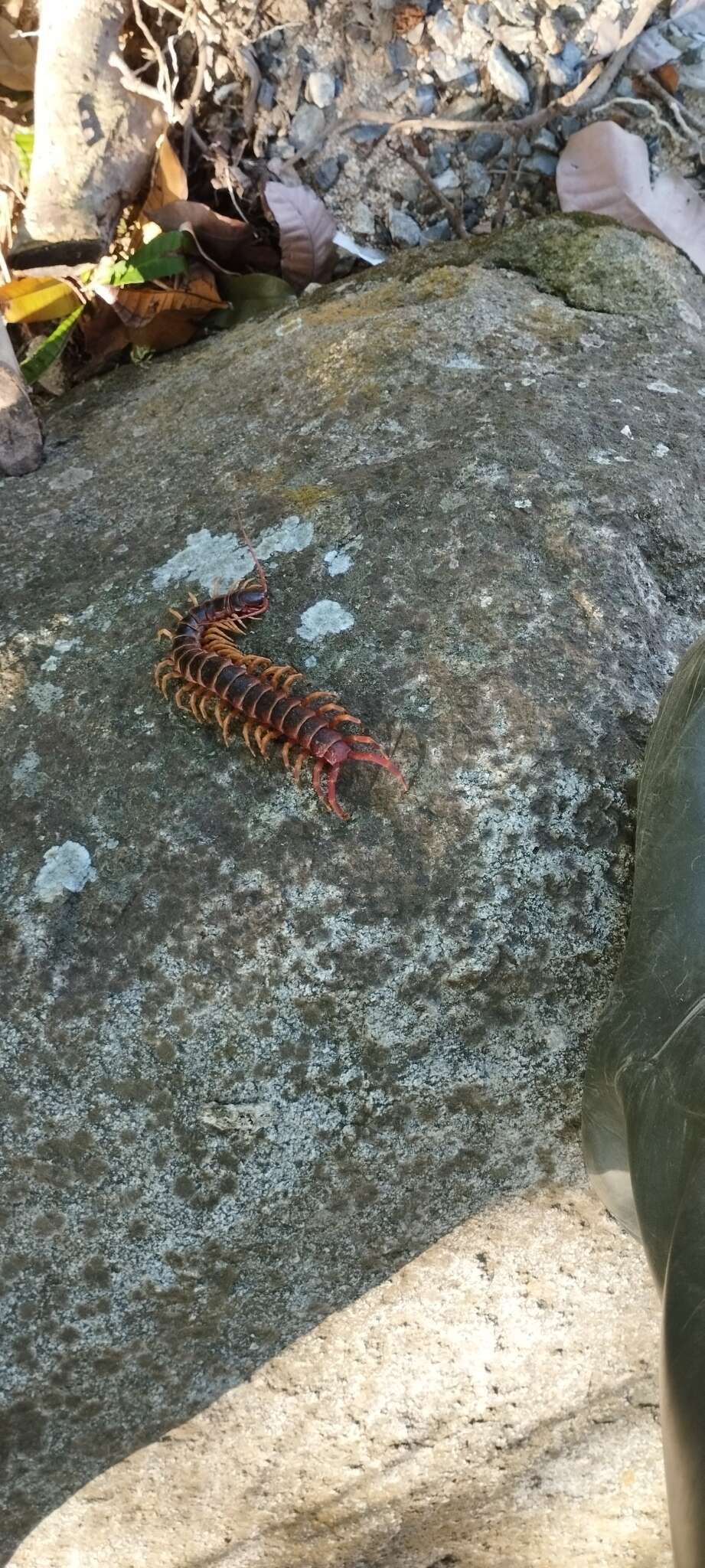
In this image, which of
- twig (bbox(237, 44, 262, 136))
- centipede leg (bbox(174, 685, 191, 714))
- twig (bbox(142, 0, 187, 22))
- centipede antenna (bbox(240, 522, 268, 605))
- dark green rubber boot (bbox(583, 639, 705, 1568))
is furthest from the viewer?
twig (bbox(237, 44, 262, 136))

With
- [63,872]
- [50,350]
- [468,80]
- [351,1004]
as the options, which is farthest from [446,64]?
[351,1004]

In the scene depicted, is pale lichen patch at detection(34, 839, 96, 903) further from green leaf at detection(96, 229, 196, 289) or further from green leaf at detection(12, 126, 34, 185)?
green leaf at detection(12, 126, 34, 185)

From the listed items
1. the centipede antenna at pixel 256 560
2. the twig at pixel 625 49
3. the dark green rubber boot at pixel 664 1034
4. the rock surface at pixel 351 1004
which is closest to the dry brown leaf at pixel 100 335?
the rock surface at pixel 351 1004

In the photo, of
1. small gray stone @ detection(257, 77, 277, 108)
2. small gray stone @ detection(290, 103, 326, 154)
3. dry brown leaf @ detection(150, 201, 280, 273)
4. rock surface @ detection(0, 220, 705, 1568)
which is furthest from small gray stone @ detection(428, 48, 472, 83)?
rock surface @ detection(0, 220, 705, 1568)

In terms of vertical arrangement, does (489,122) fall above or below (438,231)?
above

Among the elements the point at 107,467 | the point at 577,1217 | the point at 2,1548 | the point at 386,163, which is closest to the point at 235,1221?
the point at 577,1217

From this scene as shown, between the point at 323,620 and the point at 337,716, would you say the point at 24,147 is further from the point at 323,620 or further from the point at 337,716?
the point at 337,716

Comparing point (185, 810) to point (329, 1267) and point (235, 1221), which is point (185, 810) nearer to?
point (235, 1221)

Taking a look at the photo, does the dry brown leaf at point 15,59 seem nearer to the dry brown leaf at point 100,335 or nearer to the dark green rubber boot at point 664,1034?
the dry brown leaf at point 100,335
